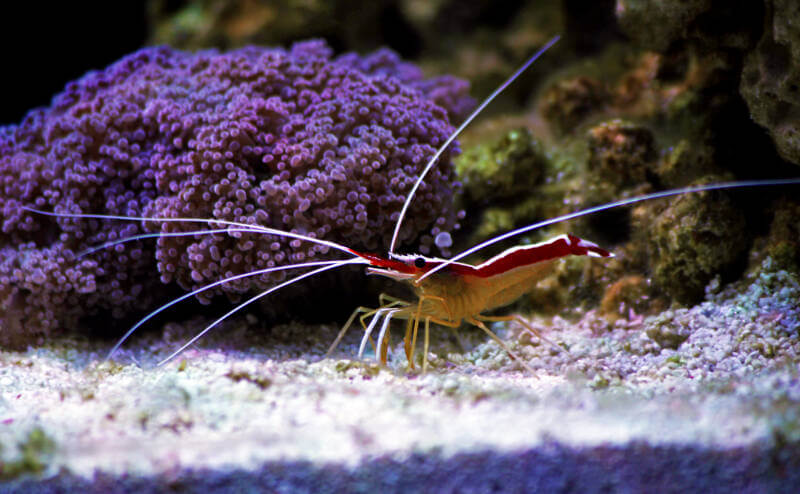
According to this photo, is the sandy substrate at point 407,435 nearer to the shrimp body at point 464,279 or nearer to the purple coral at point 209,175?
the shrimp body at point 464,279

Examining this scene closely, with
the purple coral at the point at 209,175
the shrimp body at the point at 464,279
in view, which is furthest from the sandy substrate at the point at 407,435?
the purple coral at the point at 209,175

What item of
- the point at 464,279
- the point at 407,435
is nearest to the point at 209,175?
the point at 464,279

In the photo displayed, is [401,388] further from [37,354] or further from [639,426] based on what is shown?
[37,354]

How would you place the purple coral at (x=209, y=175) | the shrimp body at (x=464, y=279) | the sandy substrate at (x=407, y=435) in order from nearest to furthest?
the sandy substrate at (x=407, y=435) < the shrimp body at (x=464, y=279) < the purple coral at (x=209, y=175)

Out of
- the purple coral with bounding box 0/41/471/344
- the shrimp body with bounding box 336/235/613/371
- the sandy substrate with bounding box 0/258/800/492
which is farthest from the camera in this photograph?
the purple coral with bounding box 0/41/471/344

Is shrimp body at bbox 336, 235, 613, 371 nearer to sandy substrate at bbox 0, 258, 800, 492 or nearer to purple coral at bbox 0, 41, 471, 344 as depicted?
sandy substrate at bbox 0, 258, 800, 492

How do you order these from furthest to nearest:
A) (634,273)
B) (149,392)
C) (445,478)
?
1. (634,273)
2. (149,392)
3. (445,478)

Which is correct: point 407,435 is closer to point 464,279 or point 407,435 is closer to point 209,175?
point 464,279

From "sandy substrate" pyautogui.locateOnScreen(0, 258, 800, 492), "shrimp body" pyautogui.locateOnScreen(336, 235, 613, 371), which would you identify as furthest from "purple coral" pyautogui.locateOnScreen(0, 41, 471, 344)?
"sandy substrate" pyautogui.locateOnScreen(0, 258, 800, 492)

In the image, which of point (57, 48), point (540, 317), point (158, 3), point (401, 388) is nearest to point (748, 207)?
point (540, 317)
